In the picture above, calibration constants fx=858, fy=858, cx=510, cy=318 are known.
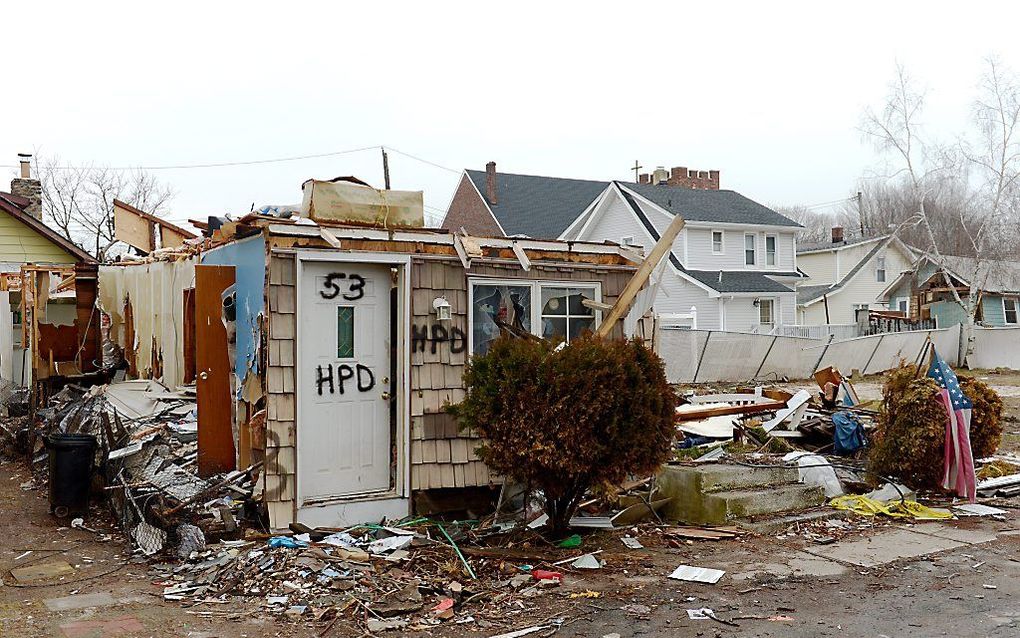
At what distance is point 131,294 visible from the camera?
46.7 ft

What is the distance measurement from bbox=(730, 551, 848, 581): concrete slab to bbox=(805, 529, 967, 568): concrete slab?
185 mm

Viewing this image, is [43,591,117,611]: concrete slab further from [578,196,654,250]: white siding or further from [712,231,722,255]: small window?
[712,231,722,255]: small window

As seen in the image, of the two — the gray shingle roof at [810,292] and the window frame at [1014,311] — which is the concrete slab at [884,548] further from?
the window frame at [1014,311]

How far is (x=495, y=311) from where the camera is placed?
872 cm

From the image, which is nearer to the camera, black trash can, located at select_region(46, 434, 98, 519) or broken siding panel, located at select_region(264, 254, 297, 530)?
broken siding panel, located at select_region(264, 254, 297, 530)

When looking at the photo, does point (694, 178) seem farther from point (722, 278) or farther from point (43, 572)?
point (43, 572)

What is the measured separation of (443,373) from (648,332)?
2559mm

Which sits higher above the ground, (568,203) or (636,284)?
(568,203)

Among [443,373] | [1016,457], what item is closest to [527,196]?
[1016,457]

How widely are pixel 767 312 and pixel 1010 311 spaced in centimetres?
1428

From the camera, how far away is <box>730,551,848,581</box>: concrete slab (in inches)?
264

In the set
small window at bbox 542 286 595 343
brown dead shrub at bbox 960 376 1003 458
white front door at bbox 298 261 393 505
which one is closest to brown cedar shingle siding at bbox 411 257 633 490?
white front door at bbox 298 261 393 505

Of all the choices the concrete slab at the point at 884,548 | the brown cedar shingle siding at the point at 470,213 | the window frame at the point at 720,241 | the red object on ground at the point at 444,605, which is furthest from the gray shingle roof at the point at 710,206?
the red object on ground at the point at 444,605

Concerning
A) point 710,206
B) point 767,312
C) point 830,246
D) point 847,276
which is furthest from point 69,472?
point 830,246
